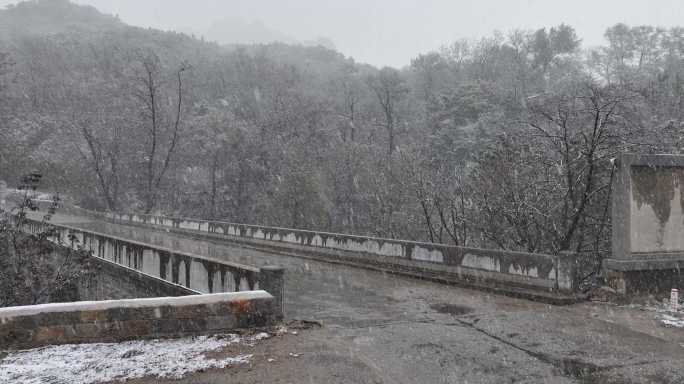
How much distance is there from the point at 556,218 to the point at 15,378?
13.7 metres

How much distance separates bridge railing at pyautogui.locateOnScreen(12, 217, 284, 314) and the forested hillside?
26.6ft

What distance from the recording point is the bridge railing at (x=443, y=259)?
8.48m

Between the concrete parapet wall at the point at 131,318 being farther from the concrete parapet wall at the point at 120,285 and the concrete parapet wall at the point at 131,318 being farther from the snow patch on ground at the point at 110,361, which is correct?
the concrete parapet wall at the point at 120,285

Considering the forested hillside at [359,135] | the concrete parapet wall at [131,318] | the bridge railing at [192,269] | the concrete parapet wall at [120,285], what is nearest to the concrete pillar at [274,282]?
the bridge railing at [192,269]

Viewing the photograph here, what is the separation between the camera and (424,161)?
116ft

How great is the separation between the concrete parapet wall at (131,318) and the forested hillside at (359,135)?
880 cm

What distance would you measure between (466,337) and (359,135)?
5081 centimetres

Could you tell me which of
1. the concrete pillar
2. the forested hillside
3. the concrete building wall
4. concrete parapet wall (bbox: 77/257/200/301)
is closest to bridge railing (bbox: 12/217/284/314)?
the concrete pillar

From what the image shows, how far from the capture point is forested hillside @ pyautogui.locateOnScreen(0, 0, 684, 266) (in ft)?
52.8

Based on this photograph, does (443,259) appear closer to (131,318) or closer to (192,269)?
(192,269)

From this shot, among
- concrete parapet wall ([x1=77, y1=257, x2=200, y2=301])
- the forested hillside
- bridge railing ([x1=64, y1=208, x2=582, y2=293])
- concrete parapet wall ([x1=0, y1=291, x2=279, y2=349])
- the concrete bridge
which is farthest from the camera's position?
the forested hillside

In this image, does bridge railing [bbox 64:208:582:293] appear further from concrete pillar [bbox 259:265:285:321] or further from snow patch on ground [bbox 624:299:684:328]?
concrete pillar [bbox 259:265:285:321]

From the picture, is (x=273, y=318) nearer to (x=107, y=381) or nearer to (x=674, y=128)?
(x=107, y=381)

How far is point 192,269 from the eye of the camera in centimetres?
938
